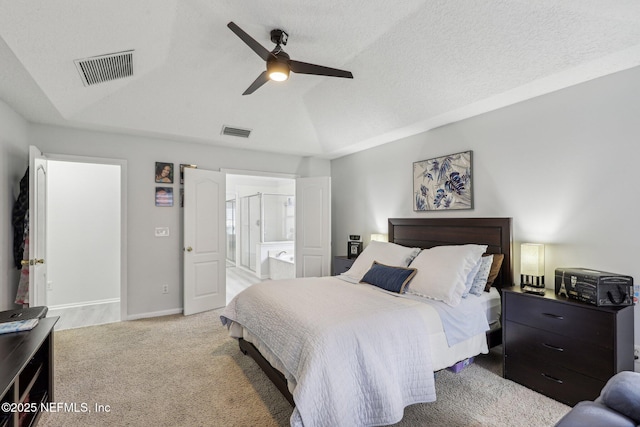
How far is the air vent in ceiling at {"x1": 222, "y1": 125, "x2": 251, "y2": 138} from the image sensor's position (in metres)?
4.25

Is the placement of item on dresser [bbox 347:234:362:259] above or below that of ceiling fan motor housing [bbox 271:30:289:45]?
below

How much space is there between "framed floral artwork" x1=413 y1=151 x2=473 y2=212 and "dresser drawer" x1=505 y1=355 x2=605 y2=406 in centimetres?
160

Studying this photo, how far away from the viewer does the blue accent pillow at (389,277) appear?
9.20 ft

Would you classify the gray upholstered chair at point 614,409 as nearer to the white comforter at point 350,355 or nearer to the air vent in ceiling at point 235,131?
the white comforter at point 350,355

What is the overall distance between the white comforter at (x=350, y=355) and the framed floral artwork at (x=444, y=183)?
1599mm

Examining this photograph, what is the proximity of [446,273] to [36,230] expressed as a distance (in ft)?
12.6

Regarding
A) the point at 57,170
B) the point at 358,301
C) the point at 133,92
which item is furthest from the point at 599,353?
the point at 57,170

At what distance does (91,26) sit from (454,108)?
3.21 m

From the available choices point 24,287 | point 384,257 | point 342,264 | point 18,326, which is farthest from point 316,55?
point 24,287

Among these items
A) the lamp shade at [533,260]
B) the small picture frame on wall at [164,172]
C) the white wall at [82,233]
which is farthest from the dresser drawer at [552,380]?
the white wall at [82,233]

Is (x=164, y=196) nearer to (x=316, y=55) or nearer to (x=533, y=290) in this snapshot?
(x=316, y=55)

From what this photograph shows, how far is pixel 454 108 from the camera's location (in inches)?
125

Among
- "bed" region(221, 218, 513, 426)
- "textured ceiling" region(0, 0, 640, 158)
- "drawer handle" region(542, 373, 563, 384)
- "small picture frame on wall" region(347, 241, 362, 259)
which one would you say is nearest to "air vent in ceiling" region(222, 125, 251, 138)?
"textured ceiling" region(0, 0, 640, 158)

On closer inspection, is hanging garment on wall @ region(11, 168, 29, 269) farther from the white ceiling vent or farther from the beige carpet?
the white ceiling vent
